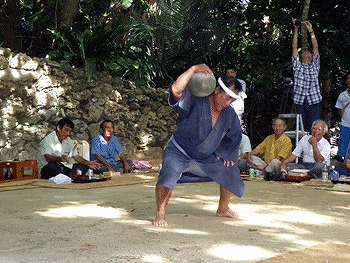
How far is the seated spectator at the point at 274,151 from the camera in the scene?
912 cm

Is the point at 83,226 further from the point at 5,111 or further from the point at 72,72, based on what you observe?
the point at 72,72

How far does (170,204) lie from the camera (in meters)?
6.33

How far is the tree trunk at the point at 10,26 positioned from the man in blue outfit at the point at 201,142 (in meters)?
8.47

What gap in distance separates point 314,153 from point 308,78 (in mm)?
Answer: 1472

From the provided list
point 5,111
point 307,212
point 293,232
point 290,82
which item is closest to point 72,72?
point 5,111

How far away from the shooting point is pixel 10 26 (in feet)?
42.2

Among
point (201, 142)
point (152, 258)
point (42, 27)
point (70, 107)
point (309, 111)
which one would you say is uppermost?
point (42, 27)

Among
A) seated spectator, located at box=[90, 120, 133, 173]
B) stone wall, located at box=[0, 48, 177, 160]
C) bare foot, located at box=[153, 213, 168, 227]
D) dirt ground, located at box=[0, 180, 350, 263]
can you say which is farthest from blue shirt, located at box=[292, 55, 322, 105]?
bare foot, located at box=[153, 213, 168, 227]

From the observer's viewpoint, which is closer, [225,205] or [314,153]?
[225,205]

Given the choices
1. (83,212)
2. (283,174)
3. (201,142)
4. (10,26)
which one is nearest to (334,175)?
(283,174)

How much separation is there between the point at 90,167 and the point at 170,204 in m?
2.98

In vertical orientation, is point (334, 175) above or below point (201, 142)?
below

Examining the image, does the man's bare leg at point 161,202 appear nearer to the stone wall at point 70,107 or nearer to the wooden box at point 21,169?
the wooden box at point 21,169

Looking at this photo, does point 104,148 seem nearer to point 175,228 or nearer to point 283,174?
point 283,174
